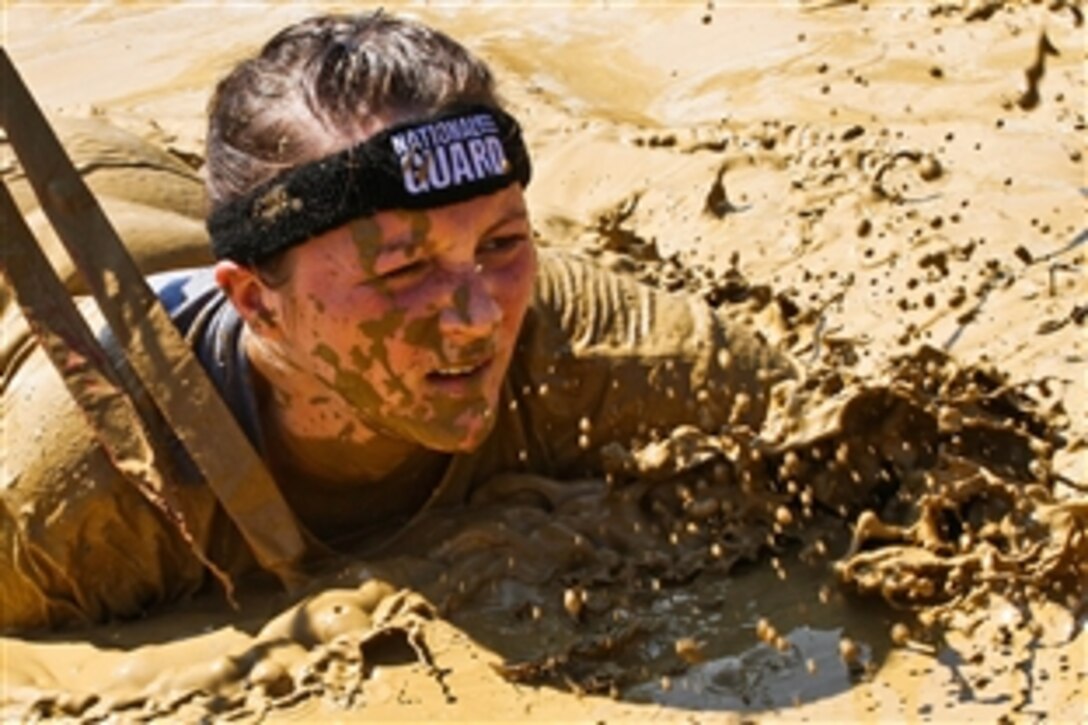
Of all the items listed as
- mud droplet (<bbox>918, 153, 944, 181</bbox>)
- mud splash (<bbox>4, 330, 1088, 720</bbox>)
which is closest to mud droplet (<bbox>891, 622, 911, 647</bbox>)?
mud splash (<bbox>4, 330, 1088, 720</bbox>)

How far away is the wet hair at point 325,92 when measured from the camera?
3.37 metres

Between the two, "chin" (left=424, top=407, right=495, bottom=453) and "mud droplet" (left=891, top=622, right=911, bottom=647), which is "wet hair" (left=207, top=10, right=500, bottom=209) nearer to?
"chin" (left=424, top=407, right=495, bottom=453)

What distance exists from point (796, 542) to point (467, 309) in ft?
2.70

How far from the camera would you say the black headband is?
331 cm

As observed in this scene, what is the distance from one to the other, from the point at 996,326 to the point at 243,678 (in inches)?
67.9

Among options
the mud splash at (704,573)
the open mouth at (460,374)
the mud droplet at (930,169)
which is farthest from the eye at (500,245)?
the mud droplet at (930,169)

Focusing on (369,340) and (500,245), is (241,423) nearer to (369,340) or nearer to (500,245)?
(369,340)

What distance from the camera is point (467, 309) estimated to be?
10.8ft

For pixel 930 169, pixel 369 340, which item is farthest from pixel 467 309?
pixel 930 169

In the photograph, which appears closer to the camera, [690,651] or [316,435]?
[690,651]

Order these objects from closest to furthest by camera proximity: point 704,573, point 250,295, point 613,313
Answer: point 250,295 < point 704,573 < point 613,313

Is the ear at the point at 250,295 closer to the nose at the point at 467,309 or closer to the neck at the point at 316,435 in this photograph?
the neck at the point at 316,435

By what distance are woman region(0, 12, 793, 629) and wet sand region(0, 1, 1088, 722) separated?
0.09m

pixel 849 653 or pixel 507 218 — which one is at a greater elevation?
pixel 507 218
